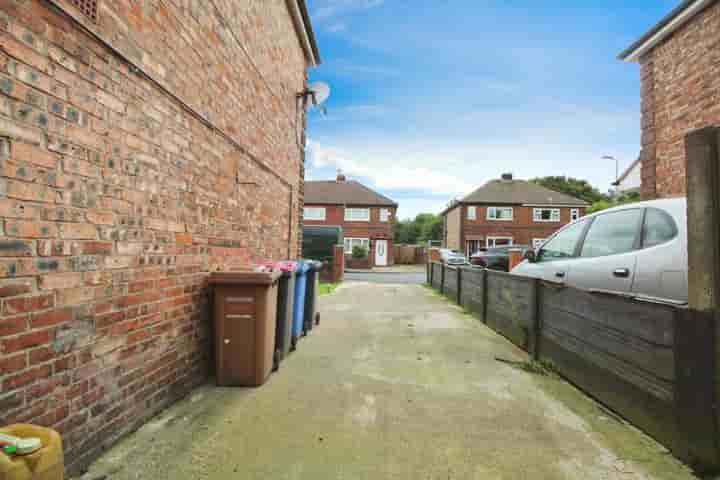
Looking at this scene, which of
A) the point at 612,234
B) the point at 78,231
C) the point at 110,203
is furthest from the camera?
the point at 612,234

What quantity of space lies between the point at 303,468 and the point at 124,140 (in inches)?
98.7

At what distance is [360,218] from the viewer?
33188mm

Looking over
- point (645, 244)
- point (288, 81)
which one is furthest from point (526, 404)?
point (288, 81)

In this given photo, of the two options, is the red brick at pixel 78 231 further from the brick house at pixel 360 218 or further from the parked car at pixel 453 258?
the brick house at pixel 360 218

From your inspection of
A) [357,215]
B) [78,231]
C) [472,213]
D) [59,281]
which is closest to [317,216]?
[357,215]

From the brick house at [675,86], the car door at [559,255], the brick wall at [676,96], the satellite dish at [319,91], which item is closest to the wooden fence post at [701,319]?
the car door at [559,255]

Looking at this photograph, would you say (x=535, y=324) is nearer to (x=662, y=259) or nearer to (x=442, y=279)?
(x=662, y=259)

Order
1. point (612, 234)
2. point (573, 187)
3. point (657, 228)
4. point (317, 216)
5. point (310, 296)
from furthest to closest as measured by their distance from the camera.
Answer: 1. point (573, 187)
2. point (317, 216)
3. point (310, 296)
4. point (612, 234)
5. point (657, 228)

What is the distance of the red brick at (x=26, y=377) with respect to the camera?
5.56 ft

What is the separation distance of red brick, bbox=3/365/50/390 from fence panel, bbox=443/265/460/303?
875 cm

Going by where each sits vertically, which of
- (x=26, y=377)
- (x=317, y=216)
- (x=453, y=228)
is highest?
(x=317, y=216)

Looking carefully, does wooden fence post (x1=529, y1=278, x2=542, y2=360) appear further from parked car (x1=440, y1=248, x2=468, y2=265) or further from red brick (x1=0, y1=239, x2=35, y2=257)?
parked car (x1=440, y1=248, x2=468, y2=265)

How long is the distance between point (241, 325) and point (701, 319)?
140 inches

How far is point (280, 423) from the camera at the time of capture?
2744mm
